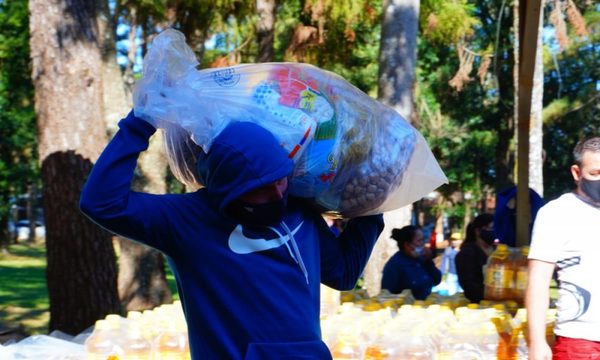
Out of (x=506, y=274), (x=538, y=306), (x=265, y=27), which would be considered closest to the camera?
(x=538, y=306)

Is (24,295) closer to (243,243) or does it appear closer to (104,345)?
(104,345)

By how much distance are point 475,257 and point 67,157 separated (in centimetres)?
344

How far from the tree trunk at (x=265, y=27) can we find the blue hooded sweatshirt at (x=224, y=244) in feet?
37.5

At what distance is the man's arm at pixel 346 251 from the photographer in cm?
278

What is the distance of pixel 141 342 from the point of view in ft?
13.5

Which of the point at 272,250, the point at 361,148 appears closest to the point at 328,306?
the point at 361,148

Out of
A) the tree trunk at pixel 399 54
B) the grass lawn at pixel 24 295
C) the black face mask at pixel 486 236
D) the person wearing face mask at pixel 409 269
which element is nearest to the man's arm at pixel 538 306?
the person wearing face mask at pixel 409 269

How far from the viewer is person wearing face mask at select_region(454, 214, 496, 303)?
228 inches

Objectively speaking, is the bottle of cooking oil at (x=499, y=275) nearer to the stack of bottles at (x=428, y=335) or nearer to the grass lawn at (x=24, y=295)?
the stack of bottles at (x=428, y=335)

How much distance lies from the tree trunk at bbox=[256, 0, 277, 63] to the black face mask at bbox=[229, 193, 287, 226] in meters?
11.5

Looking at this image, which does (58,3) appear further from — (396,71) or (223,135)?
(223,135)

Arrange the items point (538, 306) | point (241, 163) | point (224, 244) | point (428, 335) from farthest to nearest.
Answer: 1. point (428, 335)
2. point (538, 306)
3. point (224, 244)
4. point (241, 163)

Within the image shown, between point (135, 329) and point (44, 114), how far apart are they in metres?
3.62

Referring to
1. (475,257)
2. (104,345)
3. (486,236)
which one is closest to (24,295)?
(486,236)
